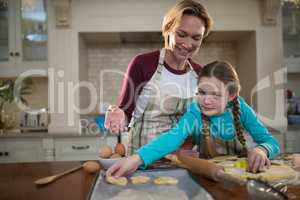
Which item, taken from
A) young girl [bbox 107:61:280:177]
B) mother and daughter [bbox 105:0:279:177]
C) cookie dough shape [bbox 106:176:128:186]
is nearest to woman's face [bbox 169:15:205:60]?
mother and daughter [bbox 105:0:279:177]

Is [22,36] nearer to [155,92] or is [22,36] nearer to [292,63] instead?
[155,92]

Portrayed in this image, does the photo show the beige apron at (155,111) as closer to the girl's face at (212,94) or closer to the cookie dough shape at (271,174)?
the girl's face at (212,94)

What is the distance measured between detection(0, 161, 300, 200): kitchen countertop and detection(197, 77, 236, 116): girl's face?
0.28m

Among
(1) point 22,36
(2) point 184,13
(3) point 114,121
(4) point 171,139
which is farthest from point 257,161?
(1) point 22,36

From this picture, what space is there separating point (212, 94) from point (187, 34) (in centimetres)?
27

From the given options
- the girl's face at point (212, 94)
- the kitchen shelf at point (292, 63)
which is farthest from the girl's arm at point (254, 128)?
the kitchen shelf at point (292, 63)

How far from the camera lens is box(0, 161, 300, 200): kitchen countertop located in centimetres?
70

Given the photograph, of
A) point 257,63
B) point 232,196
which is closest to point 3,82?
point 257,63

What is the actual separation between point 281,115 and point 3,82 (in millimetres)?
2266

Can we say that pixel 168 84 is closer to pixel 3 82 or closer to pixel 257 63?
pixel 257 63

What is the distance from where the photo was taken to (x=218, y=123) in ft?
3.58

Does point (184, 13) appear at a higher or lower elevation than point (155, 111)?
higher

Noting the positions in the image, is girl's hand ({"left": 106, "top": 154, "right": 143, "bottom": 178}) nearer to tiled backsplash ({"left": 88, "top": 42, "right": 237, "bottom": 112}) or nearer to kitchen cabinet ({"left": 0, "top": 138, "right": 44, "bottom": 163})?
kitchen cabinet ({"left": 0, "top": 138, "right": 44, "bottom": 163})

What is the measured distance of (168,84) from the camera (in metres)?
1.37
